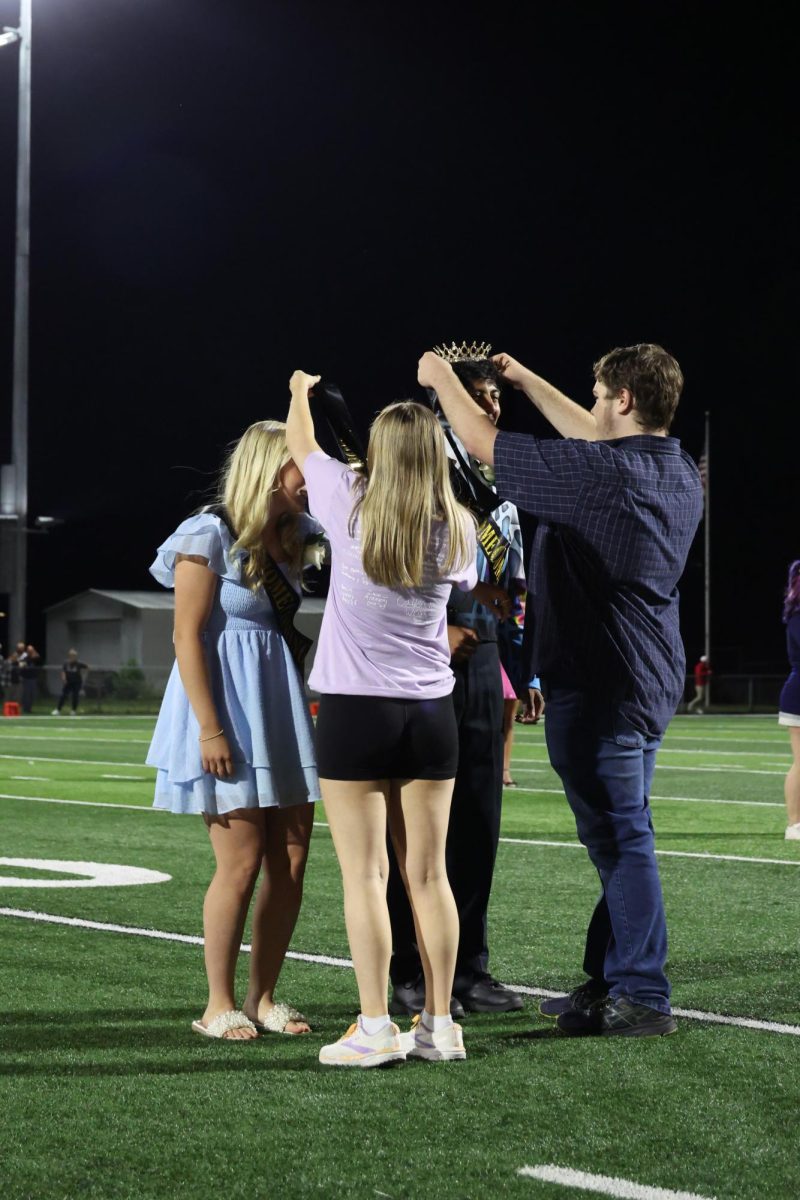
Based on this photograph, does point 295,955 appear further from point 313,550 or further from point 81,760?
point 81,760

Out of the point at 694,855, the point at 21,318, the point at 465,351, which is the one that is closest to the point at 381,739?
the point at 465,351

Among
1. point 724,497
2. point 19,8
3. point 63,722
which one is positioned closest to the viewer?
point 63,722

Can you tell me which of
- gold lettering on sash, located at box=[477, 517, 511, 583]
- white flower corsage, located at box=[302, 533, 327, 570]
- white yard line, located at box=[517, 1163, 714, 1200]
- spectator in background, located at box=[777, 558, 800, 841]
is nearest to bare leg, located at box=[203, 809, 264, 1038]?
white flower corsage, located at box=[302, 533, 327, 570]

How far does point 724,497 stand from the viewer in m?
70.2

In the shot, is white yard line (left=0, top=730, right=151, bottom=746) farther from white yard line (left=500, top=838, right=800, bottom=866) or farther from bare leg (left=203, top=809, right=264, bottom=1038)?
bare leg (left=203, top=809, right=264, bottom=1038)

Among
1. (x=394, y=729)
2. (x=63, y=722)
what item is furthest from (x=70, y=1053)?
(x=63, y=722)

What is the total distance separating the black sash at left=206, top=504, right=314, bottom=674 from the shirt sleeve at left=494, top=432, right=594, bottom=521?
0.77m

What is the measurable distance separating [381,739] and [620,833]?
0.87 m

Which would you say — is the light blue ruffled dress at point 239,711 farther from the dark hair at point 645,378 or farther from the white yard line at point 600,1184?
the white yard line at point 600,1184

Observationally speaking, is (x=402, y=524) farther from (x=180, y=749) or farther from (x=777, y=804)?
(x=777, y=804)

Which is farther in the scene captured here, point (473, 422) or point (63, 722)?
point (63, 722)

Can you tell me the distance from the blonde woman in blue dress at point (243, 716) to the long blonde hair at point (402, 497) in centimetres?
58

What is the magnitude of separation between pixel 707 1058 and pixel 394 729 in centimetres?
124

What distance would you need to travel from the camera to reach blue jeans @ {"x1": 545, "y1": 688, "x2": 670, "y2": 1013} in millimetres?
4742
